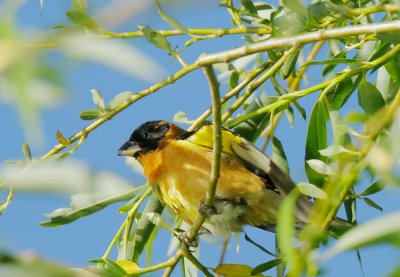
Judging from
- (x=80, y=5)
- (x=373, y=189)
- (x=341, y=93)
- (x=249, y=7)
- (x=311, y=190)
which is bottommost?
(x=373, y=189)

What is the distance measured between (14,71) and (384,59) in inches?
68.4

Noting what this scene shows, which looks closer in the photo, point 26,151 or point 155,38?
point 155,38

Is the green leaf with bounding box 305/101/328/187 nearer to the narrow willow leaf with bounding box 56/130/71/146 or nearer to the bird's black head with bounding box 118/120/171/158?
A: the narrow willow leaf with bounding box 56/130/71/146

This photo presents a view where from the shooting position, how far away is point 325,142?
2730mm

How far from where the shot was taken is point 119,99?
2.74 m

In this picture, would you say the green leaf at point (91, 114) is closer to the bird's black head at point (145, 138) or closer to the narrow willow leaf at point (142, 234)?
the narrow willow leaf at point (142, 234)

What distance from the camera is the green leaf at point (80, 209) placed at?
3006 mm

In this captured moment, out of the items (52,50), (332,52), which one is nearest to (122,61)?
(52,50)

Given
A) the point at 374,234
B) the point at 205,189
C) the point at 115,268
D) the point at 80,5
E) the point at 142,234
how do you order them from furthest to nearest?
the point at 205,189 → the point at 142,234 → the point at 80,5 → the point at 115,268 → the point at 374,234

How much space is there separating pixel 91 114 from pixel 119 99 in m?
0.12

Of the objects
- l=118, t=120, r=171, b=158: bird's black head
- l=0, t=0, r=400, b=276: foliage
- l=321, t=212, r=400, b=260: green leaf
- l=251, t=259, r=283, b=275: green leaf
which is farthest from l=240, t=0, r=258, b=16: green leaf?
l=321, t=212, r=400, b=260: green leaf

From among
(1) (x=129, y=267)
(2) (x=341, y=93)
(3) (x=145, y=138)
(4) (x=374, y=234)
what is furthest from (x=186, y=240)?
(4) (x=374, y=234)

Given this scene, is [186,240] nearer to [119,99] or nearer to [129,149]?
[119,99]

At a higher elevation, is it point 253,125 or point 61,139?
point 61,139
